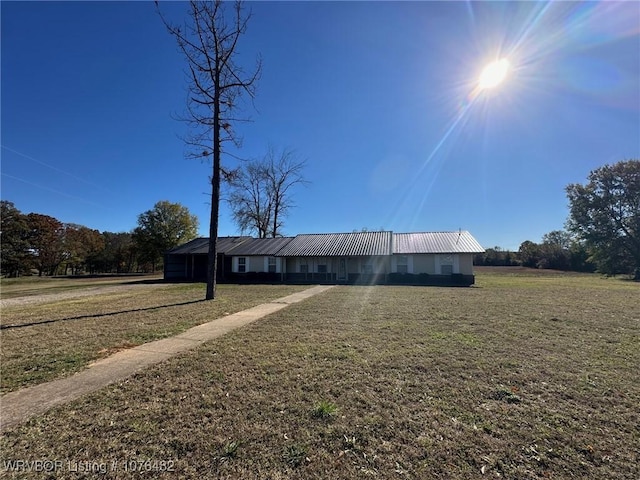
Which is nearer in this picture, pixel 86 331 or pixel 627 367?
pixel 627 367

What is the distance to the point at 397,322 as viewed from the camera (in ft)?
25.3

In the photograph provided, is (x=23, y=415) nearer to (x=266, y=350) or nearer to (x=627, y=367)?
(x=266, y=350)

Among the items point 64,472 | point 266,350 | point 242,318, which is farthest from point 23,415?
point 242,318

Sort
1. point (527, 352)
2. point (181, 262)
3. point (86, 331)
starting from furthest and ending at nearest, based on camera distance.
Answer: point (181, 262)
point (86, 331)
point (527, 352)

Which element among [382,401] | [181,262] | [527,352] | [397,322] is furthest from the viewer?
[181,262]

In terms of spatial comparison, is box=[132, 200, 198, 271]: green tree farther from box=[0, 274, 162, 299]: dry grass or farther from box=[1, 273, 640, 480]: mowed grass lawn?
box=[1, 273, 640, 480]: mowed grass lawn

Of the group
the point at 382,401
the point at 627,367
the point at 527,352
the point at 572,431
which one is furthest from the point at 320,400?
the point at 627,367

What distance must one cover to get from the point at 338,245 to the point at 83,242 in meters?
40.5

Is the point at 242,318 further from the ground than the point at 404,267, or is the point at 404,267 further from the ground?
the point at 404,267

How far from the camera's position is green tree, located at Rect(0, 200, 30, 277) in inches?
1340

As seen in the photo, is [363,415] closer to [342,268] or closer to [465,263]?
[465,263]

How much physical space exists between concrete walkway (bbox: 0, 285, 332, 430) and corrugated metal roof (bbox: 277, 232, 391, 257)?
1726cm

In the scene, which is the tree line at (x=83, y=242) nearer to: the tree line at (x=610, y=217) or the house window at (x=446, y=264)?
the house window at (x=446, y=264)

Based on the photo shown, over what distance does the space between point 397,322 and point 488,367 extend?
3.25m
